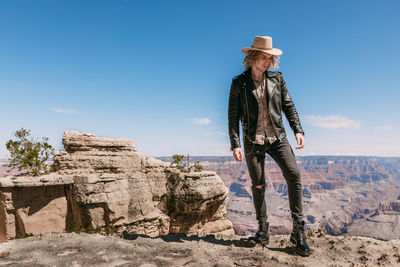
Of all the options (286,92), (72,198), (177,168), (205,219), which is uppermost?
(286,92)

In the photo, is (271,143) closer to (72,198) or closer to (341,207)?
(72,198)

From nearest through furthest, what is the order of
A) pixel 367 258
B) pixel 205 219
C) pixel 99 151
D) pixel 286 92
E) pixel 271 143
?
pixel 367 258, pixel 271 143, pixel 286 92, pixel 99 151, pixel 205 219

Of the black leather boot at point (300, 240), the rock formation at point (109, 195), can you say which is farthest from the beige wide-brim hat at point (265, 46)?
the rock formation at point (109, 195)

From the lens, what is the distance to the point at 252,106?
379cm

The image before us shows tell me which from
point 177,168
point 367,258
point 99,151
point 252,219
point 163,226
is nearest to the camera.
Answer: point 367,258

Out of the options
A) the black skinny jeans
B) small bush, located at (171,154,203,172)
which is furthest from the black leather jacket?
small bush, located at (171,154,203,172)

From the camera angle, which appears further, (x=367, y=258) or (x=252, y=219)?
(x=252, y=219)

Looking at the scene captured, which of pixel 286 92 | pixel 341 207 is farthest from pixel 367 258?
pixel 341 207

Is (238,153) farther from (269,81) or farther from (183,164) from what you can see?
(183,164)

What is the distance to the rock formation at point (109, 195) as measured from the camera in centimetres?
830

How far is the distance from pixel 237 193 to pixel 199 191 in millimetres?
189703

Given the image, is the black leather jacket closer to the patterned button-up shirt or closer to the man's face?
the patterned button-up shirt

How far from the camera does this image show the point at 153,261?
337 centimetres

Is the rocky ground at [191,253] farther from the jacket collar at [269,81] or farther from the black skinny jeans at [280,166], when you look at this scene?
the jacket collar at [269,81]
